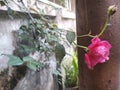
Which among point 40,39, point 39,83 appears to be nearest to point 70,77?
point 39,83

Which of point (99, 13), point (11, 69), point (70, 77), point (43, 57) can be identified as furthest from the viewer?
point (70, 77)

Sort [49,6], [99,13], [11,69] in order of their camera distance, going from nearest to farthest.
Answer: [99,13] → [11,69] → [49,6]

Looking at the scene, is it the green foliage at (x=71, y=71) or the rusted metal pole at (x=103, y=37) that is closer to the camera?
the rusted metal pole at (x=103, y=37)

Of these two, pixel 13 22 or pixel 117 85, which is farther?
pixel 13 22

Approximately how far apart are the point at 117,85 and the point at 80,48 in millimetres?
133

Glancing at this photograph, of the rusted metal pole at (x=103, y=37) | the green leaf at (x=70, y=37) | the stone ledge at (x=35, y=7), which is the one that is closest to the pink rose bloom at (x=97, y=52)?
the rusted metal pole at (x=103, y=37)

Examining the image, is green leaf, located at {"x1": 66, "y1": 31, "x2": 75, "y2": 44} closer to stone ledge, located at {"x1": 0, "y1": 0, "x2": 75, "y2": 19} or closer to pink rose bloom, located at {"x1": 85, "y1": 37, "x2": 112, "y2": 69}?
pink rose bloom, located at {"x1": 85, "y1": 37, "x2": 112, "y2": 69}

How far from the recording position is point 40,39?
47.8 inches

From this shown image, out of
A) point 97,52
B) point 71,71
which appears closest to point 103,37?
point 97,52

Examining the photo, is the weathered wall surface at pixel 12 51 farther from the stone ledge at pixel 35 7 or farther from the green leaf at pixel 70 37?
the green leaf at pixel 70 37

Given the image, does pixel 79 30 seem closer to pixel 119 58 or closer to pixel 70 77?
pixel 119 58

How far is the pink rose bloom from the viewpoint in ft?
2.06

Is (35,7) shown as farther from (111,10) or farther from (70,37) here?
(111,10)

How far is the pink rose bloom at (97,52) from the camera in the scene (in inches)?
24.7
